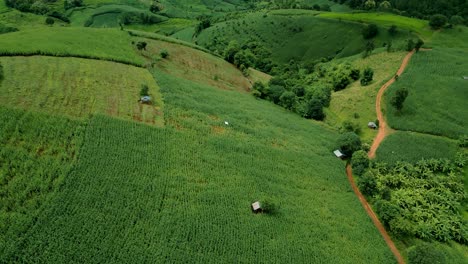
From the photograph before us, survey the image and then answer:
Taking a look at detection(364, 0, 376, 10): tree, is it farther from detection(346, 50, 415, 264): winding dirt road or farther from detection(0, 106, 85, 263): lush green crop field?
detection(0, 106, 85, 263): lush green crop field

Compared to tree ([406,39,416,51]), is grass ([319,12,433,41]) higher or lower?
higher

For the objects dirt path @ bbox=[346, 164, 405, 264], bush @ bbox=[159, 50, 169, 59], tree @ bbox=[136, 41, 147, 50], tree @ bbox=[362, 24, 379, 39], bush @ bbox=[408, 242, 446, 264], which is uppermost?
tree @ bbox=[362, 24, 379, 39]

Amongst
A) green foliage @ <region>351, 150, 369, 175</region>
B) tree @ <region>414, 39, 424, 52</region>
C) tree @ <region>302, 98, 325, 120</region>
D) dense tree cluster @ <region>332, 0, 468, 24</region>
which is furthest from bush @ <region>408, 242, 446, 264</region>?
dense tree cluster @ <region>332, 0, 468, 24</region>

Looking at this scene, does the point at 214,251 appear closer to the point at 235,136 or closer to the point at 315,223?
the point at 315,223

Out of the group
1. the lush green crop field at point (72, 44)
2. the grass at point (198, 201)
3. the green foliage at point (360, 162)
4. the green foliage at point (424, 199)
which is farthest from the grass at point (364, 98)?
the lush green crop field at point (72, 44)

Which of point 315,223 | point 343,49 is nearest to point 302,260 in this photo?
point 315,223
